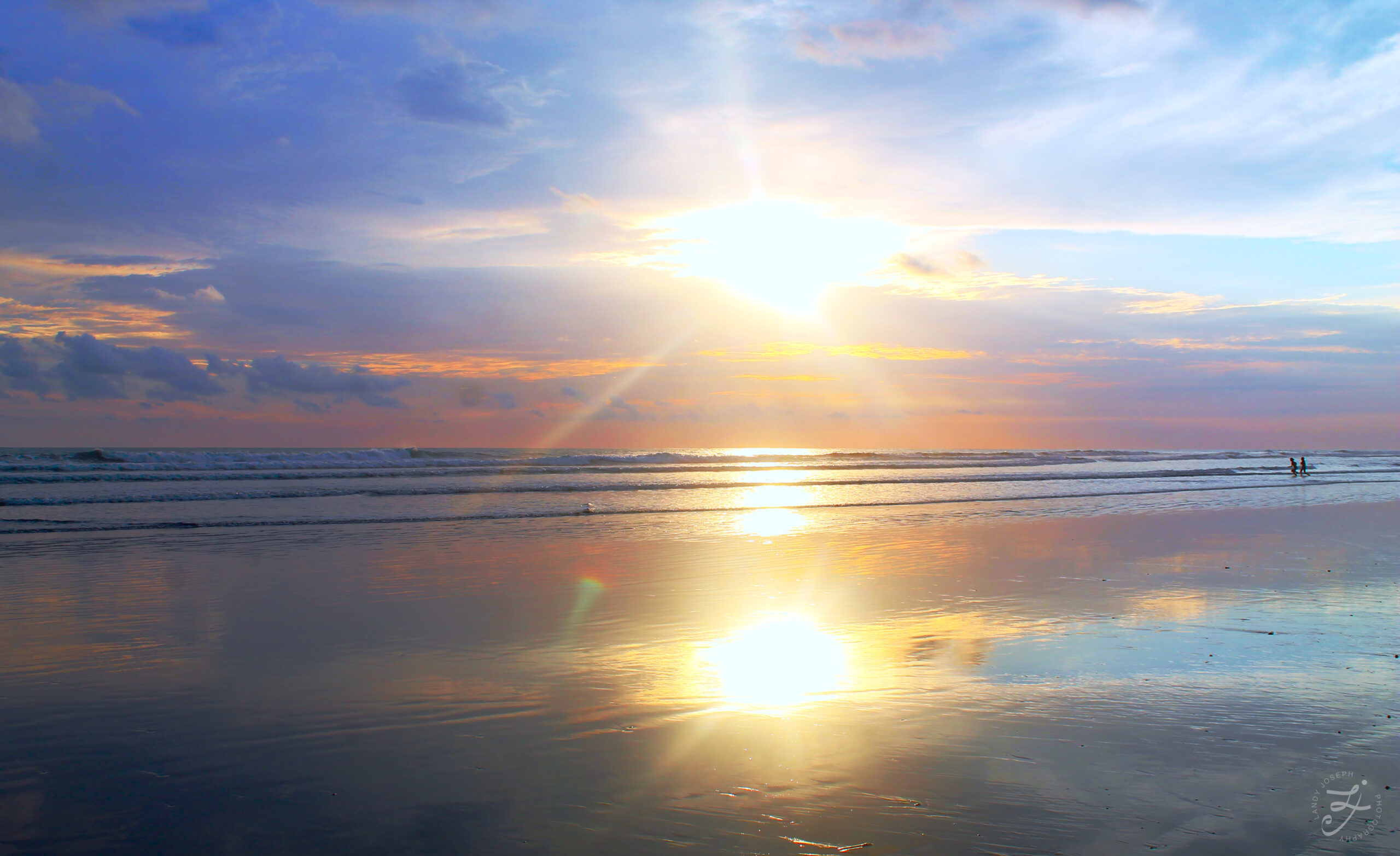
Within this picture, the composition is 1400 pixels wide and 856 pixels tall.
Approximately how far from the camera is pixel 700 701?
18.7 ft

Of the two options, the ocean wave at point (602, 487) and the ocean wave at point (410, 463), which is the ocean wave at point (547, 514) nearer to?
the ocean wave at point (602, 487)

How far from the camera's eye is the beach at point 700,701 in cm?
388

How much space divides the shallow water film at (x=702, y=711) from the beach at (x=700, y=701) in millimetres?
30

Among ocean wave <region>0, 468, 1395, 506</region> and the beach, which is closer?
the beach

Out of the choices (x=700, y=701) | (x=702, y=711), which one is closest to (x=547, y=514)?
(x=700, y=701)

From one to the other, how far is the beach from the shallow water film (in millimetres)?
30

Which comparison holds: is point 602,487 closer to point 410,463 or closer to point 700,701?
point 410,463

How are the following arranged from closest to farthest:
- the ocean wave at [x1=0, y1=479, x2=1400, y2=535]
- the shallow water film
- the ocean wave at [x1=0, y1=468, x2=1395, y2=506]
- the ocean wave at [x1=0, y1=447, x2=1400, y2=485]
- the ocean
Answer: the shallow water film < the ocean wave at [x1=0, y1=479, x2=1400, y2=535] < the ocean < the ocean wave at [x1=0, y1=468, x2=1395, y2=506] < the ocean wave at [x1=0, y1=447, x2=1400, y2=485]

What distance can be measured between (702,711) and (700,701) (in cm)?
21

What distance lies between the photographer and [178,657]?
6.98 meters

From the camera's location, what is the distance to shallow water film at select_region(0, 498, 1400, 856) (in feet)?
12.7

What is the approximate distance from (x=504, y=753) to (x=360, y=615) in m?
4.73

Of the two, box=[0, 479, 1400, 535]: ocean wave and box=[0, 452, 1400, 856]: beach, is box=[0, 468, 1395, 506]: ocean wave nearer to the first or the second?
box=[0, 479, 1400, 535]: ocean wave

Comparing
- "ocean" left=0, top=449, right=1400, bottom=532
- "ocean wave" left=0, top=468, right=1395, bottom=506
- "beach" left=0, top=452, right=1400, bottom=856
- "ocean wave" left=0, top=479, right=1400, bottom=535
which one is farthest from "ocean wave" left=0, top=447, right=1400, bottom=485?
"beach" left=0, top=452, right=1400, bottom=856
